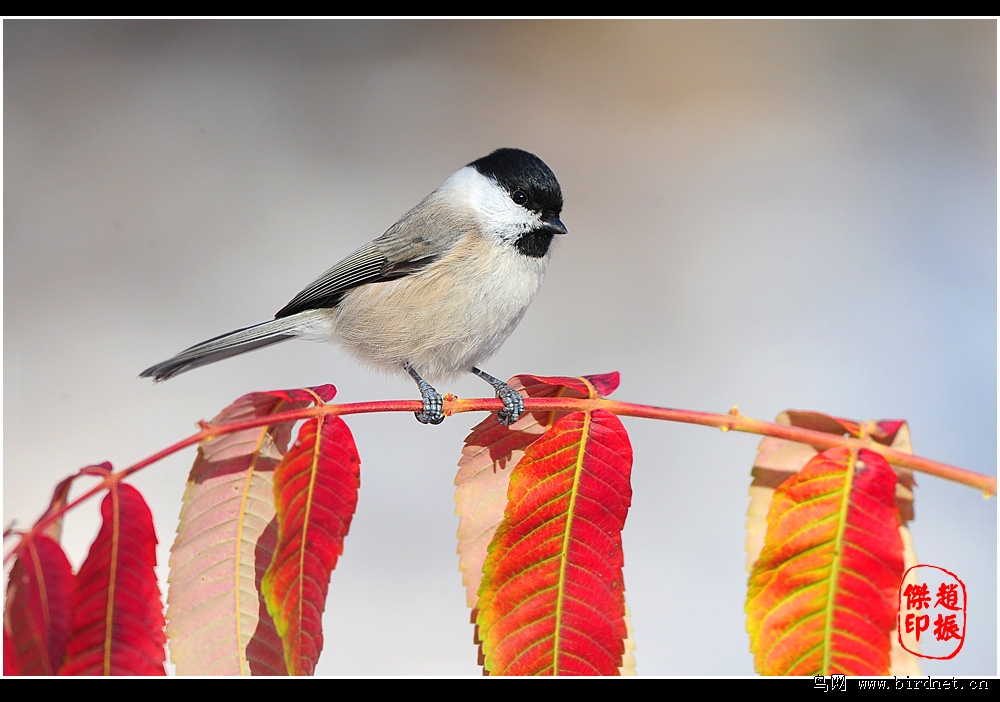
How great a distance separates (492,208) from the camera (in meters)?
1.53

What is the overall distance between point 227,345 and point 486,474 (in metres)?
0.64

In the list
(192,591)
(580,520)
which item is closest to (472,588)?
(580,520)

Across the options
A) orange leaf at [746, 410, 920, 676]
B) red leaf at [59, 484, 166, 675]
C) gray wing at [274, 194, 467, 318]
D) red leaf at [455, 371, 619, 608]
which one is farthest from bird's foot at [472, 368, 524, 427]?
gray wing at [274, 194, 467, 318]

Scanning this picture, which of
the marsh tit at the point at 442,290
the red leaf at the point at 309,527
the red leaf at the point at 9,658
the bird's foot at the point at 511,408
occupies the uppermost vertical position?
the marsh tit at the point at 442,290

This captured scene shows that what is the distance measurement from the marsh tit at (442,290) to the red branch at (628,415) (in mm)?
509

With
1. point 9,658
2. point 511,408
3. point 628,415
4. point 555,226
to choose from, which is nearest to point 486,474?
point 511,408

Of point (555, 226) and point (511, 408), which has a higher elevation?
point (555, 226)

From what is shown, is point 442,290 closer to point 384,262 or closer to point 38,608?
point 384,262

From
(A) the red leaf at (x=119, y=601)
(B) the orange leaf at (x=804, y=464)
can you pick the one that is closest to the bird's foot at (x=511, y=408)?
(B) the orange leaf at (x=804, y=464)

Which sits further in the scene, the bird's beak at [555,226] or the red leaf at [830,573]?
the bird's beak at [555,226]

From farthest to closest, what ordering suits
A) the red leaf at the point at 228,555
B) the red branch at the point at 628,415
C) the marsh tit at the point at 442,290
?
the marsh tit at the point at 442,290
the red leaf at the point at 228,555
the red branch at the point at 628,415

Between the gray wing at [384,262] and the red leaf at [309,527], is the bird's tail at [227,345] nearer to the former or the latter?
the gray wing at [384,262]

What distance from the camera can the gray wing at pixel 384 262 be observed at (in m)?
1.49

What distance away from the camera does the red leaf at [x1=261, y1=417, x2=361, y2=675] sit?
788 millimetres
